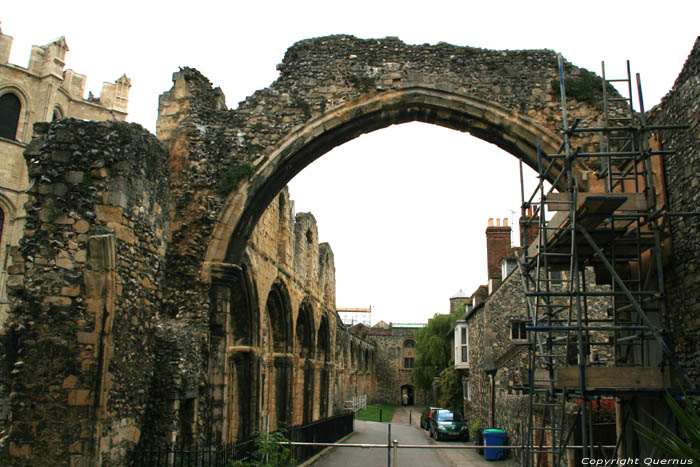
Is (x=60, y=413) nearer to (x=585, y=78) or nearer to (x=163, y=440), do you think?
(x=163, y=440)

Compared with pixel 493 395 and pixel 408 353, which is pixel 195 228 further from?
pixel 408 353

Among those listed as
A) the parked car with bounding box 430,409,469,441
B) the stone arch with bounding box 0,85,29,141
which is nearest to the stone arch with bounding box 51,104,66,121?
the stone arch with bounding box 0,85,29,141

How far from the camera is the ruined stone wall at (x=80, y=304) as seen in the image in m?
6.31

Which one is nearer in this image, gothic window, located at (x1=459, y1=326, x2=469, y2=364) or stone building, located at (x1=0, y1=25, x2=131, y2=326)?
stone building, located at (x1=0, y1=25, x2=131, y2=326)

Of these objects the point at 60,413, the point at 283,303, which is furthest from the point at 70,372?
the point at 283,303

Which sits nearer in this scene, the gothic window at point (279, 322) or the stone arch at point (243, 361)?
the stone arch at point (243, 361)

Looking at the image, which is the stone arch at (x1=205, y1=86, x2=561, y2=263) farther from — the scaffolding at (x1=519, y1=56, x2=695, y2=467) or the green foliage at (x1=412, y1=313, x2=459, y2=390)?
the green foliage at (x1=412, y1=313, x2=459, y2=390)

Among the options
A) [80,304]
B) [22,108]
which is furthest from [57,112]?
[80,304]

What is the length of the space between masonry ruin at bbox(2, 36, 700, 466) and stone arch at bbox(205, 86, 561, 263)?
24 millimetres

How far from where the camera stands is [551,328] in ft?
20.7

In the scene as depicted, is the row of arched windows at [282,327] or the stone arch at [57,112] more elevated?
the stone arch at [57,112]

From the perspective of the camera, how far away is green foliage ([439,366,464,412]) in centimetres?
2778

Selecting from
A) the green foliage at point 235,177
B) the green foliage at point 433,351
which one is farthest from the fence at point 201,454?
A: the green foliage at point 433,351

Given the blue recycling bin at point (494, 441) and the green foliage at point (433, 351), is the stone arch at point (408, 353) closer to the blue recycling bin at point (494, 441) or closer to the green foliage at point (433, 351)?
the green foliage at point (433, 351)
